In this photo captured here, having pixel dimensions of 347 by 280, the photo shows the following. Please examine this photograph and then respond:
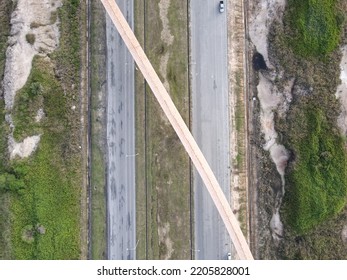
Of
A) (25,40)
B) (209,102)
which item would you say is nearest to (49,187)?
(25,40)

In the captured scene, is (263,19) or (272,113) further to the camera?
(263,19)

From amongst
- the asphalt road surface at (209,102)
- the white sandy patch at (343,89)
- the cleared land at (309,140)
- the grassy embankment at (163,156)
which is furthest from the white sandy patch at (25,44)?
the white sandy patch at (343,89)

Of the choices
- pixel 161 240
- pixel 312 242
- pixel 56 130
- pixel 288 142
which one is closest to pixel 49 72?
pixel 56 130

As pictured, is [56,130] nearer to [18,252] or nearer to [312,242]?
[18,252]

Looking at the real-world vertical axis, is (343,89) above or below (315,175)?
above

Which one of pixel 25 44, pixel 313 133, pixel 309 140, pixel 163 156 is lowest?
pixel 163 156

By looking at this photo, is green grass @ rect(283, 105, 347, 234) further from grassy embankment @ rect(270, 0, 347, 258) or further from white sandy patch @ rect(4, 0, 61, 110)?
white sandy patch @ rect(4, 0, 61, 110)

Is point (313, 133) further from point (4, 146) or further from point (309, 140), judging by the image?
point (4, 146)
